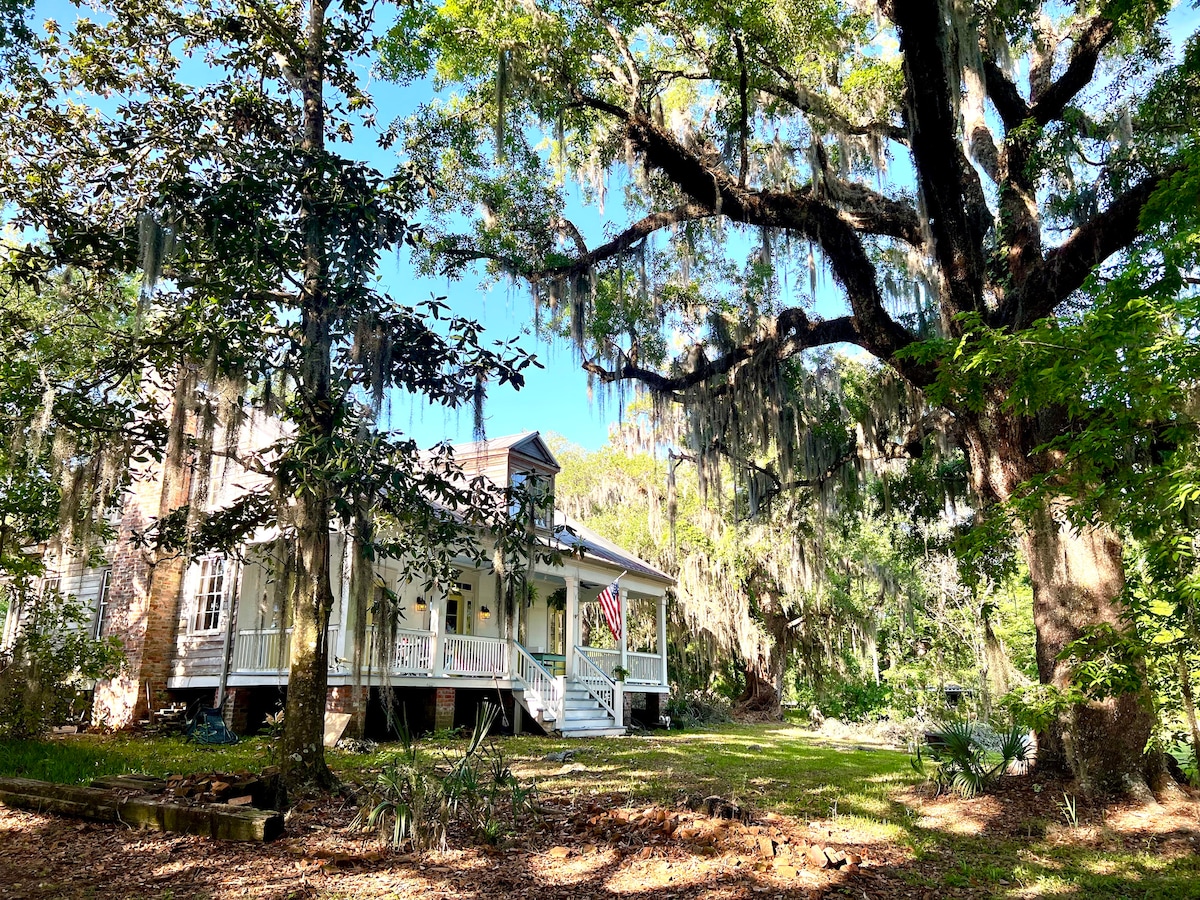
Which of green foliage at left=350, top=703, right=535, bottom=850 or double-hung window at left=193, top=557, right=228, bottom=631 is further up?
double-hung window at left=193, top=557, right=228, bottom=631

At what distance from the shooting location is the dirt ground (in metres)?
4.45

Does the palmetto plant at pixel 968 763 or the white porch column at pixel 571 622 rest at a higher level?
the white porch column at pixel 571 622

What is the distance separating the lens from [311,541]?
261 inches

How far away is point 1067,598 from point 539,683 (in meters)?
9.35

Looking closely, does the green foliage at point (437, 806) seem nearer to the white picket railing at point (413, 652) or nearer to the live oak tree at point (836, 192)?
the live oak tree at point (836, 192)

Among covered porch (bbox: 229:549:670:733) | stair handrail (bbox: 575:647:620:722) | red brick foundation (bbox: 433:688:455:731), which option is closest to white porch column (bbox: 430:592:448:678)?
covered porch (bbox: 229:549:670:733)

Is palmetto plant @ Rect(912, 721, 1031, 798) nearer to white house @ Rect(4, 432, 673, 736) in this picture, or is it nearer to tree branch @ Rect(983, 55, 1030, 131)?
white house @ Rect(4, 432, 673, 736)

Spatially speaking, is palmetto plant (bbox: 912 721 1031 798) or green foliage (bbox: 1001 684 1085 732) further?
palmetto plant (bbox: 912 721 1031 798)

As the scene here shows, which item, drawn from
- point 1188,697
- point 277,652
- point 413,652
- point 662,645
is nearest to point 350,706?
point 413,652

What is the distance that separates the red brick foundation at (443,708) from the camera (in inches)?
520

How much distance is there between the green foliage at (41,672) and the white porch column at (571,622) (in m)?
7.58

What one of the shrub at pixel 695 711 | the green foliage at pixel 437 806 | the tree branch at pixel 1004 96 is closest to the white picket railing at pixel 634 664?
the shrub at pixel 695 711

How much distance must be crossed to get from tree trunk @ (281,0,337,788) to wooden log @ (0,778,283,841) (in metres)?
1.01

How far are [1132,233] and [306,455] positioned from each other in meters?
8.07
